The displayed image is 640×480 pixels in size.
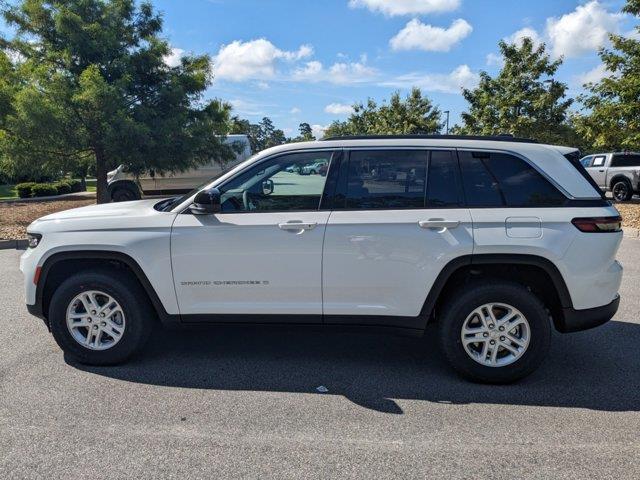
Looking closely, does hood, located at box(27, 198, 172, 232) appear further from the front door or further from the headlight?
the front door

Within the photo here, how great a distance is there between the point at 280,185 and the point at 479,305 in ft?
5.92

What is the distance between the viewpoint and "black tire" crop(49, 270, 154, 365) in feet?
13.7

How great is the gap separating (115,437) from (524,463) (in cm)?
244

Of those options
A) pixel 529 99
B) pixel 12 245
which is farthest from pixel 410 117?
pixel 12 245

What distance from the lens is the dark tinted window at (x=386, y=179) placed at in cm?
399

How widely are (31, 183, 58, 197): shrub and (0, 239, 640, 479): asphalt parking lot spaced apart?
20.0 metres

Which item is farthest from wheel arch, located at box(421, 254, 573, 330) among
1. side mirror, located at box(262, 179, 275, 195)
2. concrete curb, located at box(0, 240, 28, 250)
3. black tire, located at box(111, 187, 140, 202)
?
black tire, located at box(111, 187, 140, 202)

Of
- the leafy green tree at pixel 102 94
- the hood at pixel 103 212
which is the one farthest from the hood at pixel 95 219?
the leafy green tree at pixel 102 94

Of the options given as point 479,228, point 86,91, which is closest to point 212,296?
point 479,228

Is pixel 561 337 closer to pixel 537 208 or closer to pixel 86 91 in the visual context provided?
pixel 537 208

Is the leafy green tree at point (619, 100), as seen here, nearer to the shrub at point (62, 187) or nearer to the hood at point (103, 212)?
the hood at point (103, 212)

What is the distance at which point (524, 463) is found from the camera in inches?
116

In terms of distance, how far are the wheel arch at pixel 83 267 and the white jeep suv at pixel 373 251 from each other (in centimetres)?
2

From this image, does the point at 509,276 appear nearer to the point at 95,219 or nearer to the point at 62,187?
the point at 95,219
